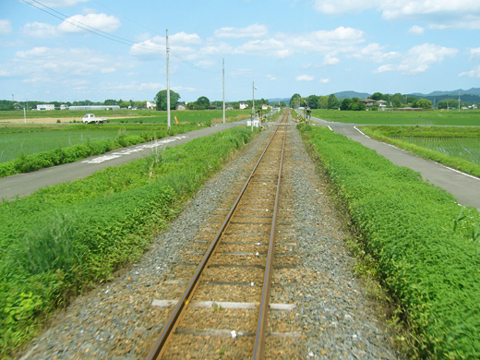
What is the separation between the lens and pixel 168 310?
15.2 feet

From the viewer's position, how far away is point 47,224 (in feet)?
17.7

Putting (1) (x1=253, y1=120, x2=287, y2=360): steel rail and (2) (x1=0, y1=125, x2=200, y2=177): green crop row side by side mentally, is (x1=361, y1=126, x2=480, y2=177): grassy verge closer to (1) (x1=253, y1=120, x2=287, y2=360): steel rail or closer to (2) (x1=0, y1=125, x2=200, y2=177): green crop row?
(2) (x1=0, y1=125, x2=200, y2=177): green crop row

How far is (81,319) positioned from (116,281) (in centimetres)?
105

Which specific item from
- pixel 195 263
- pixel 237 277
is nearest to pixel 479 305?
→ pixel 237 277

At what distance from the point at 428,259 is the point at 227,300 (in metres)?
2.53

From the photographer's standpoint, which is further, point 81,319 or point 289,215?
point 289,215

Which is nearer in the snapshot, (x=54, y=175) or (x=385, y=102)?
(x=54, y=175)

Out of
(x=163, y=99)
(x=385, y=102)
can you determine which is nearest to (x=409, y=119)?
(x=163, y=99)

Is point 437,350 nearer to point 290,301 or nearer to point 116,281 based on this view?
point 290,301

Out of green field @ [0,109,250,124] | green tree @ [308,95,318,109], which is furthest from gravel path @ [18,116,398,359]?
green tree @ [308,95,318,109]

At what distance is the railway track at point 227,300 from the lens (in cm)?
391

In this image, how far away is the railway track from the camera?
12.8 feet

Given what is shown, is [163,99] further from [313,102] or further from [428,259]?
[428,259]

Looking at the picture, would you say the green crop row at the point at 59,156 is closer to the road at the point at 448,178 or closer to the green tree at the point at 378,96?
the road at the point at 448,178
